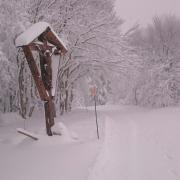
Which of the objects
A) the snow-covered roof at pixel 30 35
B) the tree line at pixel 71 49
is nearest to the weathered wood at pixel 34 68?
the snow-covered roof at pixel 30 35

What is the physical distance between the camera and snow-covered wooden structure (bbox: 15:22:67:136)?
28.3 ft

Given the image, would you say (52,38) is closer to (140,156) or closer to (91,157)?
(91,157)

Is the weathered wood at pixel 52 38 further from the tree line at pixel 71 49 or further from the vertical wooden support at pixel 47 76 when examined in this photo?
the tree line at pixel 71 49

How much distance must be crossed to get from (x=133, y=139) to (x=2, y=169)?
5065 mm

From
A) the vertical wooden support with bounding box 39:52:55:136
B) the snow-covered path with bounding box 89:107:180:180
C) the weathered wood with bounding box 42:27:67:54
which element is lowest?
the snow-covered path with bounding box 89:107:180:180

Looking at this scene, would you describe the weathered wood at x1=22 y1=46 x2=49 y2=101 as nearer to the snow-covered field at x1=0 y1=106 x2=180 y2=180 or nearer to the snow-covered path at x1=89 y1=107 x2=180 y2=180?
the snow-covered field at x1=0 y1=106 x2=180 y2=180

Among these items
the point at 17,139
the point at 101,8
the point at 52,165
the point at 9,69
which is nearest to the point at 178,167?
the point at 52,165

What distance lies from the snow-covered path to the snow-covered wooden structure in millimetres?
2311

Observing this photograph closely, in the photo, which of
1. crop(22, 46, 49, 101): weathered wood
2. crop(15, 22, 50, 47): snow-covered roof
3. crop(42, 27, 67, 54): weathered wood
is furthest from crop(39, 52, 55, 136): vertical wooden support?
crop(15, 22, 50, 47): snow-covered roof

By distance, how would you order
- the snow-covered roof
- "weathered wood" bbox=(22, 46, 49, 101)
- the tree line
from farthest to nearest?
the tree line < "weathered wood" bbox=(22, 46, 49, 101) < the snow-covered roof

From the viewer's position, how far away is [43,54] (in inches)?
356

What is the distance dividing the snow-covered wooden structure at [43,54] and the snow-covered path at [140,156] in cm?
231

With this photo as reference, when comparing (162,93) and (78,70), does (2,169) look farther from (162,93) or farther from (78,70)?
(162,93)

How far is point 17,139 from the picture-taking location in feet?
32.3
